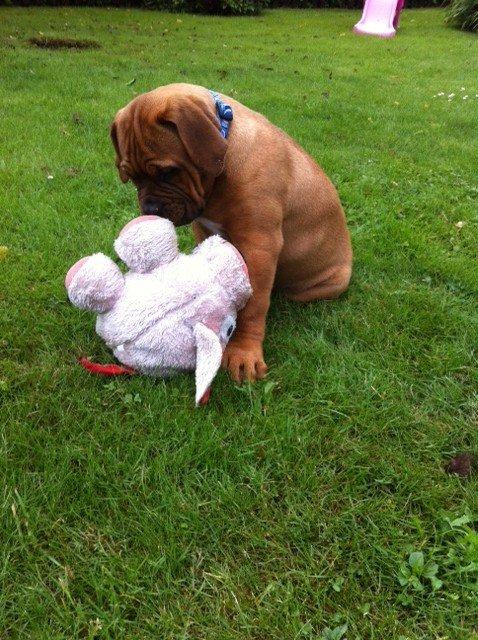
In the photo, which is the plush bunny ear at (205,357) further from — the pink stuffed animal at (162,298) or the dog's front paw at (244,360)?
the dog's front paw at (244,360)

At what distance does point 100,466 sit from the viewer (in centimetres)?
222

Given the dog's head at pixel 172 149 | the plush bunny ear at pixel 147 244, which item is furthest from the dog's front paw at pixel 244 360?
the dog's head at pixel 172 149

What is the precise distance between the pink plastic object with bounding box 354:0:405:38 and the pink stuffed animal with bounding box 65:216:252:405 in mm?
15671

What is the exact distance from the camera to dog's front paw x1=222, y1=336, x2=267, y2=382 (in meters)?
2.73

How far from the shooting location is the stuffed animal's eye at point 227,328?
2.68 meters

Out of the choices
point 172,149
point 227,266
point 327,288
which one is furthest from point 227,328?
point 327,288

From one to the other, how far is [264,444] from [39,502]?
35.6 inches

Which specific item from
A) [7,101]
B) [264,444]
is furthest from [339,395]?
[7,101]

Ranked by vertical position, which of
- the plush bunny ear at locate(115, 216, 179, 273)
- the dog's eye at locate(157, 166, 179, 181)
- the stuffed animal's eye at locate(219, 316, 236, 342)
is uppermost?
the dog's eye at locate(157, 166, 179, 181)

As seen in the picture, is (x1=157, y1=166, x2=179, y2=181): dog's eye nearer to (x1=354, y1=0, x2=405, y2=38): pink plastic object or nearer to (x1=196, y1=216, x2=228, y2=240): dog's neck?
(x1=196, y1=216, x2=228, y2=240): dog's neck

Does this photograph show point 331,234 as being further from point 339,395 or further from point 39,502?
point 39,502

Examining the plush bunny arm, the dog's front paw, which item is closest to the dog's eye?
the plush bunny arm

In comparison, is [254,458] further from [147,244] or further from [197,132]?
[197,132]

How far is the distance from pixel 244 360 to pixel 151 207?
A: 2.94 feet
